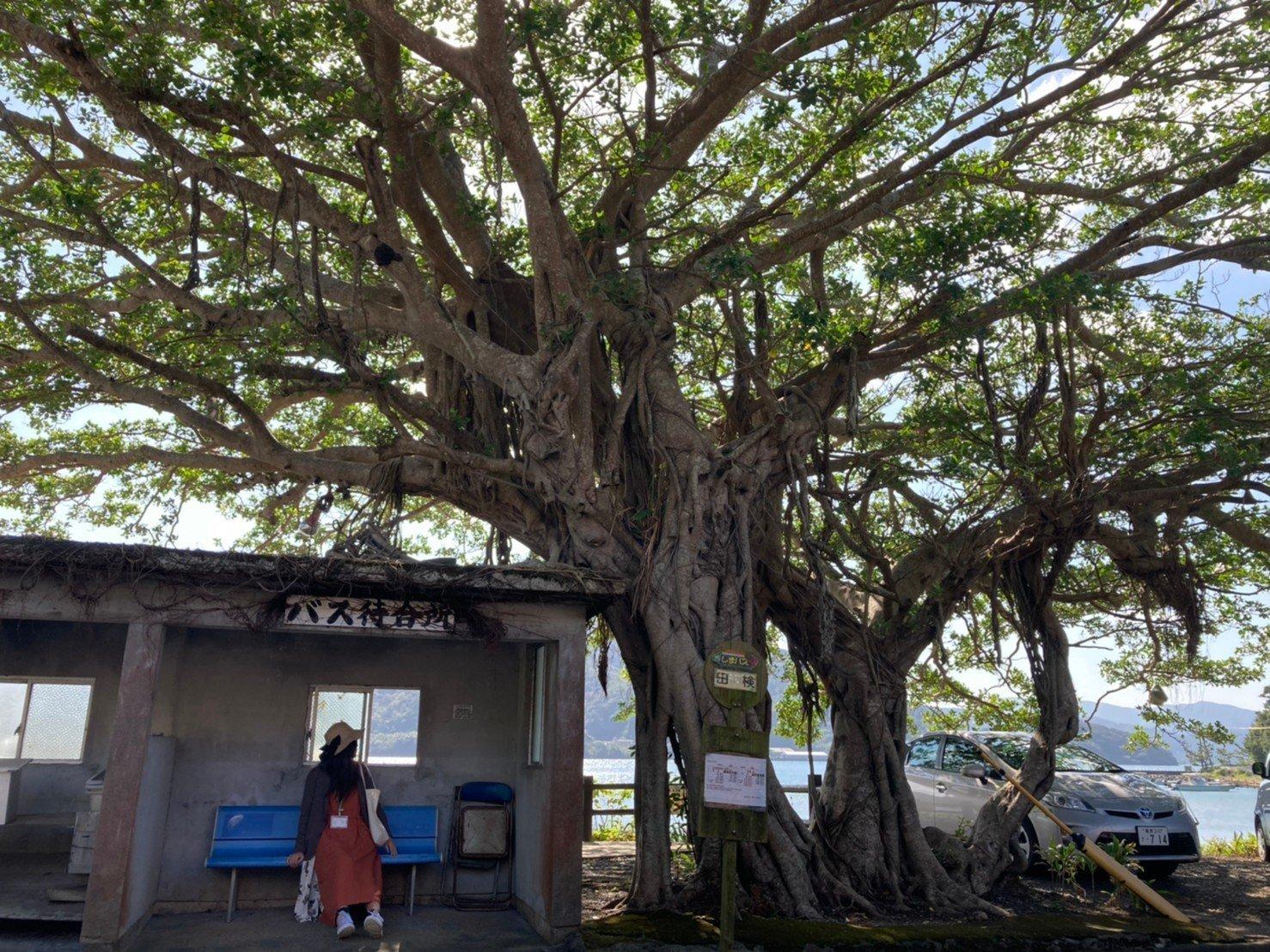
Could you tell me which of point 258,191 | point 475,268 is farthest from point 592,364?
point 258,191

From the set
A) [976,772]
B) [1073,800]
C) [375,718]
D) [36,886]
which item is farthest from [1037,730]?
[36,886]

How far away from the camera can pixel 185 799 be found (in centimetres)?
791

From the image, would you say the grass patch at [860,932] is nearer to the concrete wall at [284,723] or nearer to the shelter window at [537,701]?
the shelter window at [537,701]

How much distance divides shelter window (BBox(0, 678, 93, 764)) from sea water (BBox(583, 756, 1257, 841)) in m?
4.73

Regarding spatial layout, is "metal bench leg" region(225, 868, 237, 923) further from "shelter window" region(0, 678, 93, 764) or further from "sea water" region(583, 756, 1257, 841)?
"sea water" region(583, 756, 1257, 841)

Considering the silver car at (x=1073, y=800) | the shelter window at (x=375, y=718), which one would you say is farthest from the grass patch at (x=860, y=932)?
the shelter window at (x=375, y=718)

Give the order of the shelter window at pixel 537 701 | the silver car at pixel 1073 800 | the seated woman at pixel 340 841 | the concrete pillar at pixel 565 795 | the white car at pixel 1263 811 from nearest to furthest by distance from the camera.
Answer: the concrete pillar at pixel 565 795
the seated woman at pixel 340 841
the shelter window at pixel 537 701
the silver car at pixel 1073 800
the white car at pixel 1263 811

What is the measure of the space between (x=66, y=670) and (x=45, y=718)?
20.6 inches

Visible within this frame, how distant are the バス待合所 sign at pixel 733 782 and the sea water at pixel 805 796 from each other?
1.71m

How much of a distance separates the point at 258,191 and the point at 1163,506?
33.1ft

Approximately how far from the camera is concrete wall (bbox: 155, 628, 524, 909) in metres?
7.90

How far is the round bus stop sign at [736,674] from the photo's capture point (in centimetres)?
649

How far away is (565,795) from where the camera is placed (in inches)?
280

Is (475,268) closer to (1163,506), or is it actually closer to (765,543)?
(765,543)
